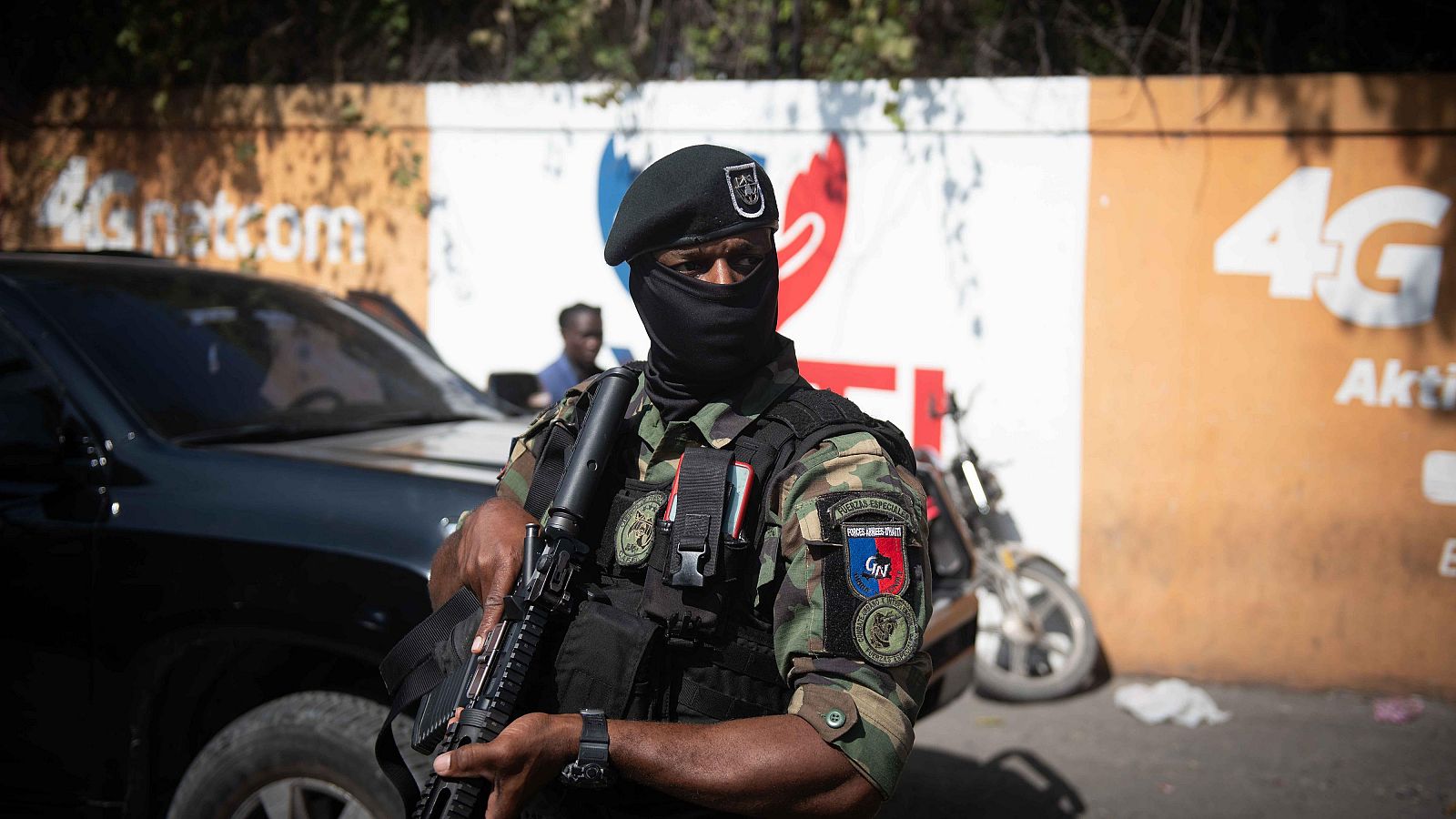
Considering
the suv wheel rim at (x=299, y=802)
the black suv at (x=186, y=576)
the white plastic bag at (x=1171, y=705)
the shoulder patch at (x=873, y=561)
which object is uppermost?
the shoulder patch at (x=873, y=561)

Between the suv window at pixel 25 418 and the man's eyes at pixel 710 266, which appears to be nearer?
the man's eyes at pixel 710 266

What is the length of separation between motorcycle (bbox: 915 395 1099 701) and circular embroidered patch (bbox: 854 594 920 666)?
136 inches

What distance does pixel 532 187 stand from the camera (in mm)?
6184

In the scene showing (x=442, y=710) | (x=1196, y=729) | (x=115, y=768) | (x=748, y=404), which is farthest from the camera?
(x=1196, y=729)

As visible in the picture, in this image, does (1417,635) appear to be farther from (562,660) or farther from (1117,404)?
(562,660)

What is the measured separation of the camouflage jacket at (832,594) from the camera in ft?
4.65

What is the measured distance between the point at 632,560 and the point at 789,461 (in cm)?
26

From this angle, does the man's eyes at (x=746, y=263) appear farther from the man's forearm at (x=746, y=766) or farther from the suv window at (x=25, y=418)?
the suv window at (x=25, y=418)

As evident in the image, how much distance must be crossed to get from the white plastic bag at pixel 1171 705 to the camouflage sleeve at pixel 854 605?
368 centimetres

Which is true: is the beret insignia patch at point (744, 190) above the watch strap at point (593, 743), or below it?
above

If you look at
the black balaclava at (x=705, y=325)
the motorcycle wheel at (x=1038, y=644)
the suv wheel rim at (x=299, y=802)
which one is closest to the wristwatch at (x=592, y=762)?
the black balaclava at (x=705, y=325)

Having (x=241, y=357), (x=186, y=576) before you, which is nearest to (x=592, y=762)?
(x=186, y=576)

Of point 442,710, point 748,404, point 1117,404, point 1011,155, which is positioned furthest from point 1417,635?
point 442,710

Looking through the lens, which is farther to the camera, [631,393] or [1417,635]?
[1417,635]
